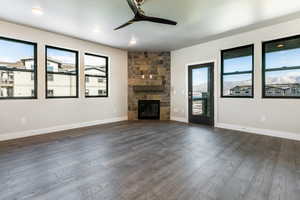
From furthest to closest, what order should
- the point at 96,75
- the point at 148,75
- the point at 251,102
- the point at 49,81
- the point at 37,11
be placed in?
the point at 148,75 → the point at 96,75 → the point at 49,81 → the point at 251,102 → the point at 37,11

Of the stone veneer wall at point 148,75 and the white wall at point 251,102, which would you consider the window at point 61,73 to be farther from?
the white wall at point 251,102

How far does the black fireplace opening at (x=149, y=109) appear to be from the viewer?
20.6 ft

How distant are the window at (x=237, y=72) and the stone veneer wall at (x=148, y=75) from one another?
212 cm

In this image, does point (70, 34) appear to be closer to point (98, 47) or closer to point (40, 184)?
point (98, 47)

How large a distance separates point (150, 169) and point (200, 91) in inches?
152

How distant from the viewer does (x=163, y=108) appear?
20.4 ft

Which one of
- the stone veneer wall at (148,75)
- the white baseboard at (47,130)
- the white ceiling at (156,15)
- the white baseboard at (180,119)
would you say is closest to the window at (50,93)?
the white baseboard at (47,130)

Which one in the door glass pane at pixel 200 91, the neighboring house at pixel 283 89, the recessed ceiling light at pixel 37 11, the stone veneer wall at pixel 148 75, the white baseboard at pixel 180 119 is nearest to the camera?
the recessed ceiling light at pixel 37 11

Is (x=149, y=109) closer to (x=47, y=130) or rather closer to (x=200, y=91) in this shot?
(x=200, y=91)

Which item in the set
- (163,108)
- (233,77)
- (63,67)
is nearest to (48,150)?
(63,67)

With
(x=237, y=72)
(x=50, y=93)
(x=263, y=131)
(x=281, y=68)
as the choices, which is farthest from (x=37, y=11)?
(x=263, y=131)

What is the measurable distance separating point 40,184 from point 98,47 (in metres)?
4.45

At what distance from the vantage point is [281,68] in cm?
370

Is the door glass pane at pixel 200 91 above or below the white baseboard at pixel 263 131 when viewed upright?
above
